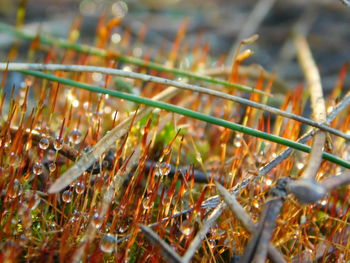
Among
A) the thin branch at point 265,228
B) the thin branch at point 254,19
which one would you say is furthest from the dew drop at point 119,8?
the thin branch at point 265,228

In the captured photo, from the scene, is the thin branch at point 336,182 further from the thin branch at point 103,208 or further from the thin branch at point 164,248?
the thin branch at point 103,208

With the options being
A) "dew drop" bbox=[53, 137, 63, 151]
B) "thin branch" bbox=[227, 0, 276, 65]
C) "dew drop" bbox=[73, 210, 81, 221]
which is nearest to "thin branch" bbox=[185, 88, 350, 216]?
"dew drop" bbox=[73, 210, 81, 221]

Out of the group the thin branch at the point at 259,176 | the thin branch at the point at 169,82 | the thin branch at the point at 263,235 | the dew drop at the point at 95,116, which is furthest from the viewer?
the dew drop at the point at 95,116

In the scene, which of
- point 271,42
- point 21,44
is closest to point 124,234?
point 21,44

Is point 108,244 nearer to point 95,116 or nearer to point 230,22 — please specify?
point 95,116

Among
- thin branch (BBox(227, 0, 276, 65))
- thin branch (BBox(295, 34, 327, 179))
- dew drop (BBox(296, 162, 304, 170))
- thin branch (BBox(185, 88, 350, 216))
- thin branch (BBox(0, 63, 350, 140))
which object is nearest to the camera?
thin branch (BBox(295, 34, 327, 179))

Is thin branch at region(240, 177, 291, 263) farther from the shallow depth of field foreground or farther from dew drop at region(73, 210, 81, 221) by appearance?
dew drop at region(73, 210, 81, 221)

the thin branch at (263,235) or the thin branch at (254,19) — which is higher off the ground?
the thin branch at (254,19)

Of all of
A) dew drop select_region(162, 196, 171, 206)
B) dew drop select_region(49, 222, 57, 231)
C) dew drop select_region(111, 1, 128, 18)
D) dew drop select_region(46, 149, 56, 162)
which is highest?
dew drop select_region(111, 1, 128, 18)
